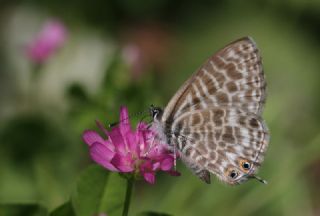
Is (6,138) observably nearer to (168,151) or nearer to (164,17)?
(168,151)

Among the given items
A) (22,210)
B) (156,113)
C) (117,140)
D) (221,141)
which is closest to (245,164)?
(221,141)

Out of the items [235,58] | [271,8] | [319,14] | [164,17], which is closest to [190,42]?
[164,17]

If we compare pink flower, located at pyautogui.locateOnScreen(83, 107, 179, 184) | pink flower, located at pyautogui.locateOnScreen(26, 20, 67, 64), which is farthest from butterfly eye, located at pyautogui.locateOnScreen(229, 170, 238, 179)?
pink flower, located at pyautogui.locateOnScreen(26, 20, 67, 64)

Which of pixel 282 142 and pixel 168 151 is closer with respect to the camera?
pixel 168 151

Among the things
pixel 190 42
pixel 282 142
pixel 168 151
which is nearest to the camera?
pixel 168 151

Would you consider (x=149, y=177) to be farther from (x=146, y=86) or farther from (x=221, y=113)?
(x=146, y=86)

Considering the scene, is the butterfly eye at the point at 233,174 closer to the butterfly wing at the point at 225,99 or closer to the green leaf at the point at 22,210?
the butterfly wing at the point at 225,99
